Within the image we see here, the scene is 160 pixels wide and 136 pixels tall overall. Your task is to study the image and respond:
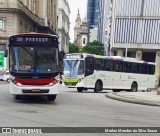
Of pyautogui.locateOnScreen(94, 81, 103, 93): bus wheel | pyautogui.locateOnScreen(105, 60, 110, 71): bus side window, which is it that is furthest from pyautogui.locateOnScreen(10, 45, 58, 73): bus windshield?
pyautogui.locateOnScreen(105, 60, 110, 71): bus side window

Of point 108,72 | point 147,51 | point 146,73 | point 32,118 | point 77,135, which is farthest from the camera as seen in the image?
point 147,51

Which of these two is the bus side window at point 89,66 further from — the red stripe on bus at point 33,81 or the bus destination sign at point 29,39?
the red stripe on bus at point 33,81

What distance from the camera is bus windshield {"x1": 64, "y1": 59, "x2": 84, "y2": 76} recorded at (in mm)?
25609

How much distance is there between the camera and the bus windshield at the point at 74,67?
25.6 metres

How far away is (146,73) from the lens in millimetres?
32406

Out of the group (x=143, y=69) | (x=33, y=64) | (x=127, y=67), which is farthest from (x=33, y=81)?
(x=143, y=69)

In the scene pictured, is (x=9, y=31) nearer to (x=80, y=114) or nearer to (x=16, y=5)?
(x=16, y=5)

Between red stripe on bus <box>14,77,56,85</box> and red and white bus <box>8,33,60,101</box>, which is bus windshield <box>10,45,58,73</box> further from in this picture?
red stripe on bus <box>14,77,56,85</box>

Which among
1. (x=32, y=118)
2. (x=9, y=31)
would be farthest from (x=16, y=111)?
(x=9, y=31)

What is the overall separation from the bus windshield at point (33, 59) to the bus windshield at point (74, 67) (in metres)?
11.0

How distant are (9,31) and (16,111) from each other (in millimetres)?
35469

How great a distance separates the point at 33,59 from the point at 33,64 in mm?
235

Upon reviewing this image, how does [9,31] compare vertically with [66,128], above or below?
above

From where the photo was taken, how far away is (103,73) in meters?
27.1
